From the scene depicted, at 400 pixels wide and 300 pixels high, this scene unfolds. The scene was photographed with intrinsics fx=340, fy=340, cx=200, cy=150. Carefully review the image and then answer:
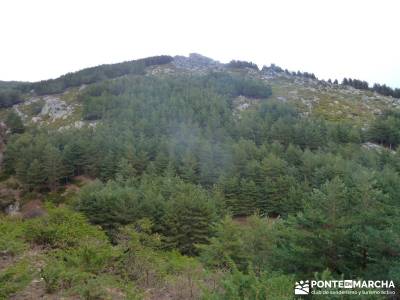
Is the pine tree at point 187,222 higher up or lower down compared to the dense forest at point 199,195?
lower down

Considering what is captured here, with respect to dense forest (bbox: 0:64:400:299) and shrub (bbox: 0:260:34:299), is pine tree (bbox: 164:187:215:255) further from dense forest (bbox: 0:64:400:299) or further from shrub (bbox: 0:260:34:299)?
shrub (bbox: 0:260:34:299)

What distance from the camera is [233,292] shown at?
752 cm

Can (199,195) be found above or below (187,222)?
above

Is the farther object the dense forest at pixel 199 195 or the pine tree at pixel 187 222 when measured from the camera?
the pine tree at pixel 187 222

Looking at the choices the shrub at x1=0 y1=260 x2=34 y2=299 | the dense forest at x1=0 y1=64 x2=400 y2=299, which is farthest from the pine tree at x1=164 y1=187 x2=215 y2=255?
the shrub at x1=0 y1=260 x2=34 y2=299

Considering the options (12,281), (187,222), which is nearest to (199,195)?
(187,222)

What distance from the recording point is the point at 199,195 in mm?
35812

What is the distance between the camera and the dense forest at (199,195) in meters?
11.9

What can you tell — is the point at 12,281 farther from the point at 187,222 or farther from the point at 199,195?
the point at 199,195

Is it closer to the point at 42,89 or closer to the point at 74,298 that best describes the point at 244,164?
the point at 74,298

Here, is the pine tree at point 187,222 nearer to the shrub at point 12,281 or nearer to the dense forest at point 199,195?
the dense forest at point 199,195

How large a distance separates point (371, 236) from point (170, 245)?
21220mm

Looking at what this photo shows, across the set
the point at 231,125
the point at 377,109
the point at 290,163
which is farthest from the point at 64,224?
the point at 377,109

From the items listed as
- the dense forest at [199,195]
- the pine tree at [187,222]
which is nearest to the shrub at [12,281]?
the dense forest at [199,195]
